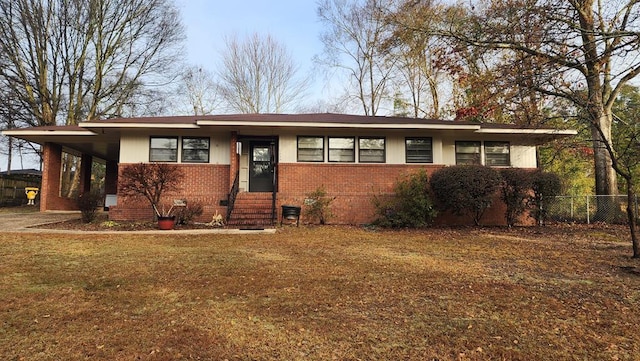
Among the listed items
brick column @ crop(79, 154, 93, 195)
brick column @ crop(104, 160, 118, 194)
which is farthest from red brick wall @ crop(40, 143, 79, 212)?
brick column @ crop(104, 160, 118, 194)

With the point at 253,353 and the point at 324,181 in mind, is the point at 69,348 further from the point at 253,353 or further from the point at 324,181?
the point at 324,181

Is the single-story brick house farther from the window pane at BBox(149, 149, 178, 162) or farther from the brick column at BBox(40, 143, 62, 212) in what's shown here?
the brick column at BBox(40, 143, 62, 212)

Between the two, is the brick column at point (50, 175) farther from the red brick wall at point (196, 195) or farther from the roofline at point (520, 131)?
the roofline at point (520, 131)

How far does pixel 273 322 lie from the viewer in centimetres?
316

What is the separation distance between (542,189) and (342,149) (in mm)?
6129

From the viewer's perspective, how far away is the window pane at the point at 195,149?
1192 centimetres

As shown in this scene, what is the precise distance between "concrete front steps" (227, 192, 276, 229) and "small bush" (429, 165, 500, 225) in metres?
5.15

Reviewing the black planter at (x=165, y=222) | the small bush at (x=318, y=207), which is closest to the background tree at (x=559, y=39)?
the small bush at (x=318, y=207)

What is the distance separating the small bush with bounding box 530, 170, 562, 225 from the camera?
1050 cm

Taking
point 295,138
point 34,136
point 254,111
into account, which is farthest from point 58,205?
point 254,111

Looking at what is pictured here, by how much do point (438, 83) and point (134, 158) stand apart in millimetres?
18964

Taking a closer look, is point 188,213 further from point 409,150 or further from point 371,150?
point 409,150

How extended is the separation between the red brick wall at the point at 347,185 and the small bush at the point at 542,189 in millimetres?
1264

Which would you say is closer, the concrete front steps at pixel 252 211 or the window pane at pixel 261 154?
the concrete front steps at pixel 252 211
